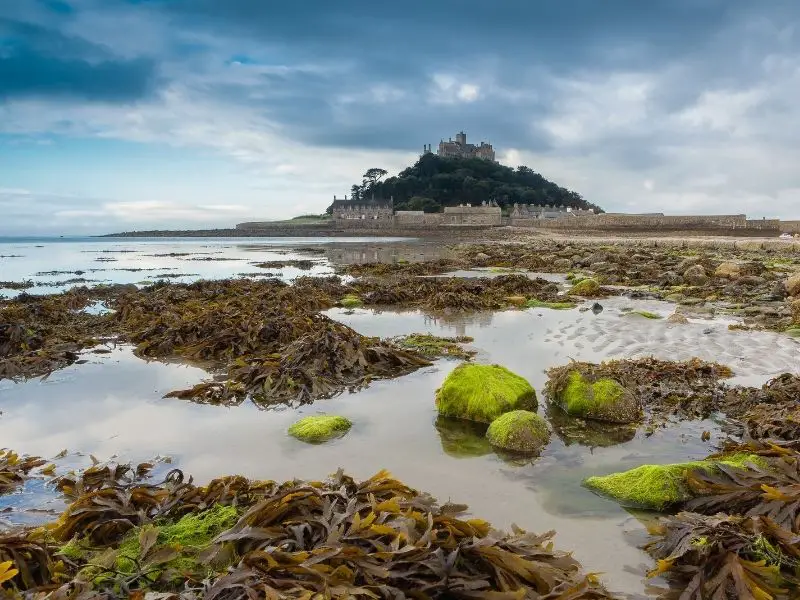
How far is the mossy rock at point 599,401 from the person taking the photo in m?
4.48

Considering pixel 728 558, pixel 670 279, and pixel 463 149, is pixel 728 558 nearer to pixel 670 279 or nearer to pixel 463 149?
pixel 670 279

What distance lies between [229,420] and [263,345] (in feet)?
8.18

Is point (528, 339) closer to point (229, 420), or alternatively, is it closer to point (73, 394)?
point (229, 420)

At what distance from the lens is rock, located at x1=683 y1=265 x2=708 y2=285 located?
42.1ft

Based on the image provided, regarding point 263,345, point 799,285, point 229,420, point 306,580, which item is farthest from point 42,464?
point 799,285

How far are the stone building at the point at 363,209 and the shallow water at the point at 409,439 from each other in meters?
87.0

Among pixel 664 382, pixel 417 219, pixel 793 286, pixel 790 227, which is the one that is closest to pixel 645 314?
pixel 793 286

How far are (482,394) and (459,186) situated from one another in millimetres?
100740

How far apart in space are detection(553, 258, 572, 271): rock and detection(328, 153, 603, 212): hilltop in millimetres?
78836

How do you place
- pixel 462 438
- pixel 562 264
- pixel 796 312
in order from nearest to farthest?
pixel 462 438
pixel 796 312
pixel 562 264

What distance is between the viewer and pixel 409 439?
13.7 feet

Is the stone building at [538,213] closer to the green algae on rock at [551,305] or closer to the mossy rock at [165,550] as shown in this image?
the green algae on rock at [551,305]

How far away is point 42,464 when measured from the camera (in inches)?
150

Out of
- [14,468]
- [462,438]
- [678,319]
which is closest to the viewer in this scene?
[14,468]
